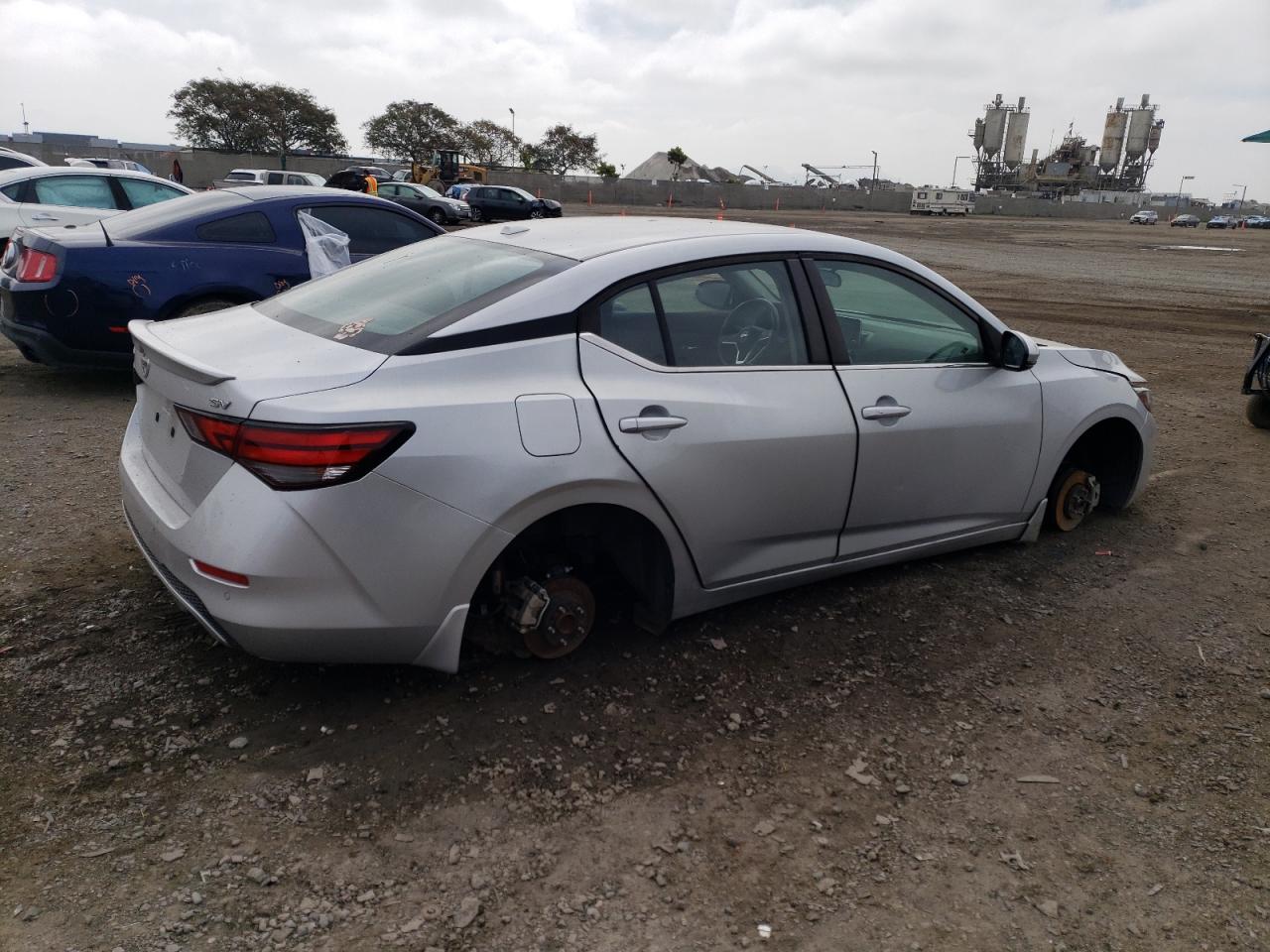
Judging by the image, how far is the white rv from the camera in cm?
7000

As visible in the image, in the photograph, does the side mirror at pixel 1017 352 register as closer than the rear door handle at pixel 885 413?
No

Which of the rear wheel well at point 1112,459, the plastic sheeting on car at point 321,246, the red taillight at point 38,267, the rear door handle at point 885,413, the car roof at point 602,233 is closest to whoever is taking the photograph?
the car roof at point 602,233

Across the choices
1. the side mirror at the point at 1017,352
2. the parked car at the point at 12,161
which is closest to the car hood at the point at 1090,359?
the side mirror at the point at 1017,352

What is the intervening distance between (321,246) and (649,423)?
4.89 metres

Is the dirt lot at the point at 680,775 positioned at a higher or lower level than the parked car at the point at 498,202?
lower

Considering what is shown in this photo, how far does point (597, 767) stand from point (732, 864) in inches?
20.8

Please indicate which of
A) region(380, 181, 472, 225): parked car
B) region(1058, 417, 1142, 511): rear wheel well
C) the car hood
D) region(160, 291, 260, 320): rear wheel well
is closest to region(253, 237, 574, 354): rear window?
the car hood

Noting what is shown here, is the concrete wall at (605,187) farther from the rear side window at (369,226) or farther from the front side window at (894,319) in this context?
the front side window at (894,319)

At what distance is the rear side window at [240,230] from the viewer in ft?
21.8

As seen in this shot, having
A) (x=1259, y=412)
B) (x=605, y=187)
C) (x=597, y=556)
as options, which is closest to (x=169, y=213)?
(x=597, y=556)

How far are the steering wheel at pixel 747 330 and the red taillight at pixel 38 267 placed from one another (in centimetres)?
496

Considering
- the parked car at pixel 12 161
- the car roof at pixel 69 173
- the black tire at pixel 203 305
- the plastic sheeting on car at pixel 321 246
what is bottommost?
the black tire at pixel 203 305

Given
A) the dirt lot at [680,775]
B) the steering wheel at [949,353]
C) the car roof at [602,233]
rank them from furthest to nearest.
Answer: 1. the steering wheel at [949,353]
2. the car roof at [602,233]
3. the dirt lot at [680,775]

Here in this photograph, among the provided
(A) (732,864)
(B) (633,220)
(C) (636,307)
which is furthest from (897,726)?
(B) (633,220)
